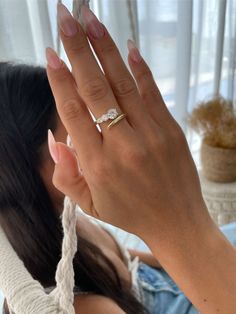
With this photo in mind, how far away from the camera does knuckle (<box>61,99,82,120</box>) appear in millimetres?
329

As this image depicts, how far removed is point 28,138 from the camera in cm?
58

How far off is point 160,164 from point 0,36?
0.62 meters

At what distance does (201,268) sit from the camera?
0.34m

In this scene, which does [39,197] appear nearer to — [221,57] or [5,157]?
[5,157]

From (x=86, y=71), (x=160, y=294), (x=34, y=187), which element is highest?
(x=86, y=71)

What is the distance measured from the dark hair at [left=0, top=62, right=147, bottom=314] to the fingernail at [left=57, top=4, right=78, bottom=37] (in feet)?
0.93

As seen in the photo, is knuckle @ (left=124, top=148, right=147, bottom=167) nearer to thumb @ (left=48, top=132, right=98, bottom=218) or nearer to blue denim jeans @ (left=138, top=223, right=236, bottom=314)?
thumb @ (left=48, top=132, right=98, bottom=218)

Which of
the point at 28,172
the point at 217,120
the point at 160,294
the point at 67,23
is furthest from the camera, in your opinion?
the point at 217,120

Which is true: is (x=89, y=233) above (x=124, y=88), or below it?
below

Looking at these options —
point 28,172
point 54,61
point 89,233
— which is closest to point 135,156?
point 54,61

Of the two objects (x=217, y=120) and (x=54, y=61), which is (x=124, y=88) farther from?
(x=217, y=120)

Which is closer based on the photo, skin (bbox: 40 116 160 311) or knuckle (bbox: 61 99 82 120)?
knuckle (bbox: 61 99 82 120)

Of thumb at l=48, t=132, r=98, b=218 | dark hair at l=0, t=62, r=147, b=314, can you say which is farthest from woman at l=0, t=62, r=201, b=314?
thumb at l=48, t=132, r=98, b=218

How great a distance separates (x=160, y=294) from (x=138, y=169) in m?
0.59
